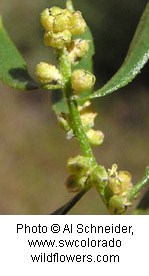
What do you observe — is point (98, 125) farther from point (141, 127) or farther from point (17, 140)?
point (17, 140)

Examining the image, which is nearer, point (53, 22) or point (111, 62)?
point (53, 22)

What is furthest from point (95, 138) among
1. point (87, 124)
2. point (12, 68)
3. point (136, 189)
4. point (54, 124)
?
point (54, 124)

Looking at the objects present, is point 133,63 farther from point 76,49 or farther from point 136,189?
point 136,189

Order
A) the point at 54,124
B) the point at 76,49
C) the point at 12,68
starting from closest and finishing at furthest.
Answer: the point at 76,49 → the point at 12,68 → the point at 54,124

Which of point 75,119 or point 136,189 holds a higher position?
point 75,119

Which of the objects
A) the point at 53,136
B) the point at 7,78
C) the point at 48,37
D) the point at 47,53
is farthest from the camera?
the point at 47,53

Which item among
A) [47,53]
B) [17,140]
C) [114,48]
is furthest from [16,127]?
[114,48]
